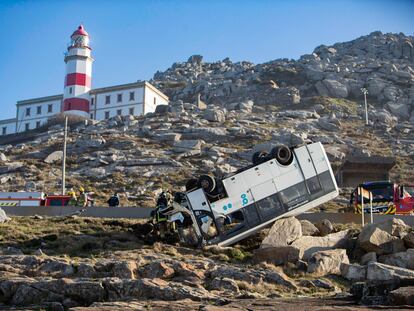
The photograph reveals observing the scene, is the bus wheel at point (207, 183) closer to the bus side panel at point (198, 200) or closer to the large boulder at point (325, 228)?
the bus side panel at point (198, 200)

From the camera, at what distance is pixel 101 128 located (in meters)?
71.2

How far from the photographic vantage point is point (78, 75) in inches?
3305

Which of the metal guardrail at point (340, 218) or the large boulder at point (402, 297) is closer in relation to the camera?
the large boulder at point (402, 297)

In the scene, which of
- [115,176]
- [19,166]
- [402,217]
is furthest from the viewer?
[19,166]

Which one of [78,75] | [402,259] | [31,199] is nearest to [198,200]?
[402,259]

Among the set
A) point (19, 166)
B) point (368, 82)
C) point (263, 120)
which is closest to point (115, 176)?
point (19, 166)

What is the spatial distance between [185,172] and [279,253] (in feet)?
109

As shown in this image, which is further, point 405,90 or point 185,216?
point 405,90

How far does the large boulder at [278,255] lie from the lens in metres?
18.5

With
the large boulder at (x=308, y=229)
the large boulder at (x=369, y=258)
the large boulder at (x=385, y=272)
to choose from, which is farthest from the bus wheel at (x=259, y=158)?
the large boulder at (x=385, y=272)

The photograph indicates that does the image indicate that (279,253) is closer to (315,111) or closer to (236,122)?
(236,122)

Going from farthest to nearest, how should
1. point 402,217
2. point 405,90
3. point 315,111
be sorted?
point 405,90 < point 315,111 < point 402,217

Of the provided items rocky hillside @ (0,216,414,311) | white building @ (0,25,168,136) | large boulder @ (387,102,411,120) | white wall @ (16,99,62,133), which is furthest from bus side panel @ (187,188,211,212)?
white wall @ (16,99,62,133)

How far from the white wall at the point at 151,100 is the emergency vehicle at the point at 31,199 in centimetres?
4437
